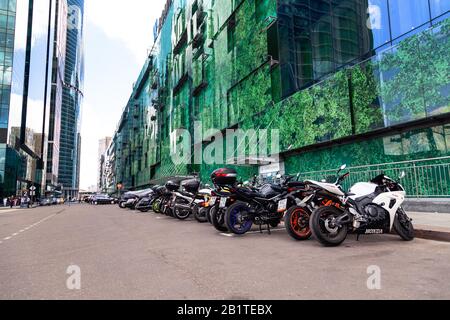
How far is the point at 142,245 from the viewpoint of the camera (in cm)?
638

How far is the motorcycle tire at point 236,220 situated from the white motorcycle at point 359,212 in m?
1.92

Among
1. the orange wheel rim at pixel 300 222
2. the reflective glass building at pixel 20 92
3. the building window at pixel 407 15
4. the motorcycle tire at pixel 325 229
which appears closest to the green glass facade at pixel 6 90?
the reflective glass building at pixel 20 92

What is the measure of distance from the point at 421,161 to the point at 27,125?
66.8 metres

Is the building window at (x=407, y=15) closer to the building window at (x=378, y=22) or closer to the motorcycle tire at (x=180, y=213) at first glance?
the building window at (x=378, y=22)

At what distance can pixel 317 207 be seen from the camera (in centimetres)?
603

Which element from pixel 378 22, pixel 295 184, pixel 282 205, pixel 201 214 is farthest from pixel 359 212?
pixel 378 22

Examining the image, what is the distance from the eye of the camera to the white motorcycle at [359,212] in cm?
568

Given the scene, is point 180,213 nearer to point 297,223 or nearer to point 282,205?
point 282,205

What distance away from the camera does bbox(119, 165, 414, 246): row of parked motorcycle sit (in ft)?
18.8

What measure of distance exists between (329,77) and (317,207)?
12.2 meters

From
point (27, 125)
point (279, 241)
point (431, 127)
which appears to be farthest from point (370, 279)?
point (27, 125)

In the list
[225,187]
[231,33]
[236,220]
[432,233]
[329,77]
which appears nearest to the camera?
[432,233]

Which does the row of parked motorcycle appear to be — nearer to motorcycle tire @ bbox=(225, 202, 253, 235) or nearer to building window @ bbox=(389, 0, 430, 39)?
motorcycle tire @ bbox=(225, 202, 253, 235)

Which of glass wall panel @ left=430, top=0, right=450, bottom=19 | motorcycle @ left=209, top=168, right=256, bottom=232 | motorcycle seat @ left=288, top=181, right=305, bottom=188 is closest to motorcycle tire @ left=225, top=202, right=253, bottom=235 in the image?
motorcycle @ left=209, top=168, right=256, bottom=232
